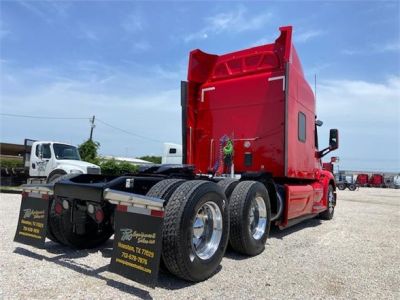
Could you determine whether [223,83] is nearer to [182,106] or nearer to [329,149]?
[182,106]

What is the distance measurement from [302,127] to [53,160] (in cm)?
1033

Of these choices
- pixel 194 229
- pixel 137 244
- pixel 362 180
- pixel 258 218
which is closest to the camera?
pixel 137 244

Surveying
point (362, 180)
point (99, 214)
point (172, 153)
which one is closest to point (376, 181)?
point (362, 180)

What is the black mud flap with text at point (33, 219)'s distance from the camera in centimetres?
482

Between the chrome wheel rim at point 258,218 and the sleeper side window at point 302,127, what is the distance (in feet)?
8.09

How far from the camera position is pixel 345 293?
3961 millimetres

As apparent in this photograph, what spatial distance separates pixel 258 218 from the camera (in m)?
5.93

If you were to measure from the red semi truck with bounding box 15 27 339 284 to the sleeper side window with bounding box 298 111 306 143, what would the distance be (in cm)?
2

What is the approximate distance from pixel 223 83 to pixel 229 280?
4.58 m

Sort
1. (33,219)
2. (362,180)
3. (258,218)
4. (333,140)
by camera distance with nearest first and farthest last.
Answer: (33,219) < (258,218) < (333,140) < (362,180)

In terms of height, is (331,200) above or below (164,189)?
below

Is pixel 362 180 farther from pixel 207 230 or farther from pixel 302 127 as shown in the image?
pixel 207 230

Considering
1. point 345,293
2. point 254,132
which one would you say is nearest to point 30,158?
point 254,132

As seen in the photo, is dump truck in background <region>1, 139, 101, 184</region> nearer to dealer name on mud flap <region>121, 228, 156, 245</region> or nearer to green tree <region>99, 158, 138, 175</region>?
green tree <region>99, 158, 138, 175</region>
